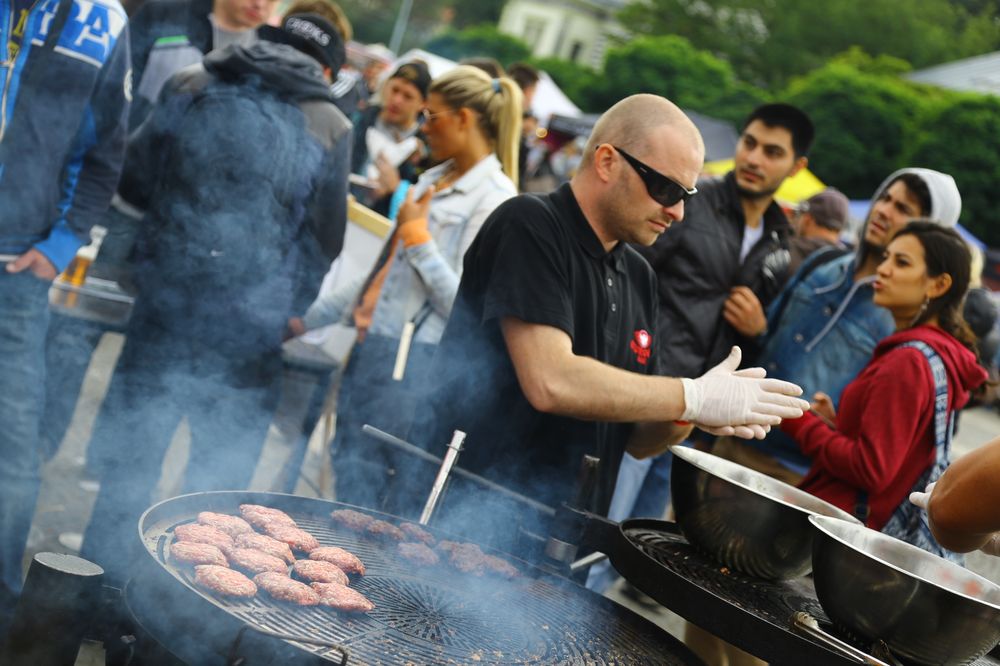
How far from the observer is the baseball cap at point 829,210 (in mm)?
7082

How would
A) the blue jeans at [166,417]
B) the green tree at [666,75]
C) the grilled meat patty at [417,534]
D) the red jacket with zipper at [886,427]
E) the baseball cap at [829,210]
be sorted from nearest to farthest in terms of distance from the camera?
the grilled meat patty at [417,534], the red jacket with zipper at [886,427], the blue jeans at [166,417], the baseball cap at [829,210], the green tree at [666,75]

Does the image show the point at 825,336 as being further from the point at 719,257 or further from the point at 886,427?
A: the point at 886,427

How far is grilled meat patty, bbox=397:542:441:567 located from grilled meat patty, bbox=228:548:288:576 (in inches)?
16.5

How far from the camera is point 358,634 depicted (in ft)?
7.16

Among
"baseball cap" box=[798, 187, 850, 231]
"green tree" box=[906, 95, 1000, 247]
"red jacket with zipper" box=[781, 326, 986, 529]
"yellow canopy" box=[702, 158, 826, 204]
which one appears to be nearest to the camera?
"red jacket with zipper" box=[781, 326, 986, 529]

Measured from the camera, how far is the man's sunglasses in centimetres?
304

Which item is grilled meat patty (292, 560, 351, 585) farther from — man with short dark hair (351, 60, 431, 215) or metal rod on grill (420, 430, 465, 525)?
man with short dark hair (351, 60, 431, 215)

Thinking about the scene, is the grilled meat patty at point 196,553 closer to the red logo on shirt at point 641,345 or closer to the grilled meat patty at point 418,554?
the grilled meat patty at point 418,554

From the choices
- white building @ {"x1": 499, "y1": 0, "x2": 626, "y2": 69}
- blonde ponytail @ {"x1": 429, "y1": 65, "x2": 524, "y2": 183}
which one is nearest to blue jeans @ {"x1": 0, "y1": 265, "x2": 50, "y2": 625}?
blonde ponytail @ {"x1": 429, "y1": 65, "x2": 524, "y2": 183}

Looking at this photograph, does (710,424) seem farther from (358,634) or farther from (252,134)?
(252,134)

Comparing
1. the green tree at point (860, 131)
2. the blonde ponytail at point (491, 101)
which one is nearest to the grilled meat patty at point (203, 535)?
the blonde ponytail at point (491, 101)

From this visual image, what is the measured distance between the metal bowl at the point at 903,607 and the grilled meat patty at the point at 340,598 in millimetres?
1020

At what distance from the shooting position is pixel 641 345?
3318 millimetres

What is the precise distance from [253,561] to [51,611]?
1.42 feet
